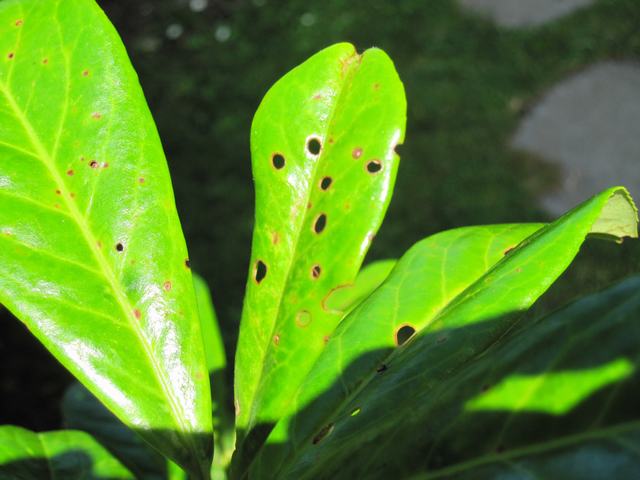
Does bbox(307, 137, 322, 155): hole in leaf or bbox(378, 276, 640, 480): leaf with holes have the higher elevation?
bbox(378, 276, 640, 480): leaf with holes

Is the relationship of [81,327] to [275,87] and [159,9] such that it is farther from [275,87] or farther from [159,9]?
[159,9]

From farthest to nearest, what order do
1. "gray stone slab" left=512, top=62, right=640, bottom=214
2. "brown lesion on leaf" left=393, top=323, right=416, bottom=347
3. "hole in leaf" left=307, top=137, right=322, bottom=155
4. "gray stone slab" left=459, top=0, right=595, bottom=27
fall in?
"gray stone slab" left=459, top=0, right=595, bottom=27 → "gray stone slab" left=512, top=62, right=640, bottom=214 → "hole in leaf" left=307, top=137, right=322, bottom=155 → "brown lesion on leaf" left=393, top=323, right=416, bottom=347

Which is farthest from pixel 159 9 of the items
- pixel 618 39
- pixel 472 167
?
pixel 618 39

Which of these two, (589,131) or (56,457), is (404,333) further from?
(589,131)

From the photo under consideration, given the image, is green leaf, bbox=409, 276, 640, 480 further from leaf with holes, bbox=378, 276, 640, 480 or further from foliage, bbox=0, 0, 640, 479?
foliage, bbox=0, 0, 640, 479

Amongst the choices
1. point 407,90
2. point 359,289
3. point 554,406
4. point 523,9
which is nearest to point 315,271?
point 359,289

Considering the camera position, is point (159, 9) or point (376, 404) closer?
point (376, 404)

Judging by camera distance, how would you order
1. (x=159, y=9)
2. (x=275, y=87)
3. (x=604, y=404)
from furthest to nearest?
(x=159, y=9), (x=275, y=87), (x=604, y=404)

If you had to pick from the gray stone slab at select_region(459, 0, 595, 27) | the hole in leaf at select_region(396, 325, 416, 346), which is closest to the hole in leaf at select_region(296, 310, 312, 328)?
the hole in leaf at select_region(396, 325, 416, 346)
